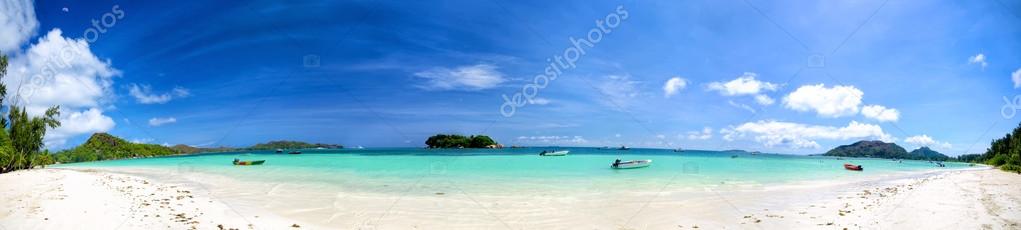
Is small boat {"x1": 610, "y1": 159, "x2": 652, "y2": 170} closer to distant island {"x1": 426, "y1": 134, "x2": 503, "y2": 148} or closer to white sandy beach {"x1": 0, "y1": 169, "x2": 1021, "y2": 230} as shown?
white sandy beach {"x1": 0, "y1": 169, "x2": 1021, "y2": 230}

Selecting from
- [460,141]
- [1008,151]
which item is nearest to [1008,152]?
[1008,151]

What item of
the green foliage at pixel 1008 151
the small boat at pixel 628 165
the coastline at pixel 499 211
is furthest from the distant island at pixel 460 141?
the coastline at pixel 499 211

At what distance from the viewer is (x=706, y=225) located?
983cm

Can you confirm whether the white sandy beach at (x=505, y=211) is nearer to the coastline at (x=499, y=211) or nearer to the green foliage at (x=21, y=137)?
the coastline at (x=499, y=211)

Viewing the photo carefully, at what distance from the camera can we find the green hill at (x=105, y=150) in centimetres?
5538

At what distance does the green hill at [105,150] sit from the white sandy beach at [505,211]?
181ft

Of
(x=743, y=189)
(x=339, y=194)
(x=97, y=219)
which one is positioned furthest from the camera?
(x=743, y=189)

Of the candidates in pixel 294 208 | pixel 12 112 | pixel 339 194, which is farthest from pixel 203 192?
pixel 12 112

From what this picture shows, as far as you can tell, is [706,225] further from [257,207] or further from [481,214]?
[257,207]

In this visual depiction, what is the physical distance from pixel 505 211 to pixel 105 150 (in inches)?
3313

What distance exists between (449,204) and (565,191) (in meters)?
5.30

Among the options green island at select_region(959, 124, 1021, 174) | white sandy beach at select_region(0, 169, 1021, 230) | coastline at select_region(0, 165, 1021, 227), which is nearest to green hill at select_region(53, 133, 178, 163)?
coastline at select_region(0, 165, 1021, 227)

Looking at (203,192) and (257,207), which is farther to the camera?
(203,192)

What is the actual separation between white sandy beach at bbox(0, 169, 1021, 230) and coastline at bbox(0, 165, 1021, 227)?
0.02 metres
